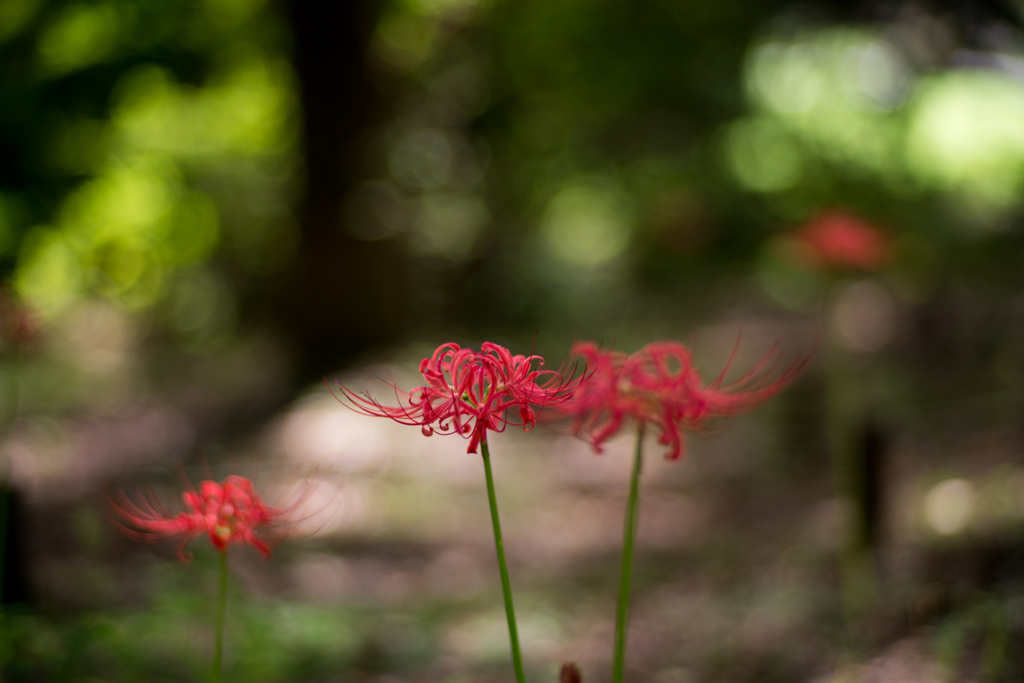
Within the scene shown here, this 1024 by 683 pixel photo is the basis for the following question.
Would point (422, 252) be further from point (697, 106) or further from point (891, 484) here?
point (891, 484)

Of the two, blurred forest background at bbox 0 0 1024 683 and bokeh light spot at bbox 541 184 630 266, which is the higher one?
bokeh light spot at bbox 541 184 630 266

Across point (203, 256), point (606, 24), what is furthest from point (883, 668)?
point (203, 256)

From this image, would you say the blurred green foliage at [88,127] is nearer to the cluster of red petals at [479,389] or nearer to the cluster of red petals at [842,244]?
the cluster of red petals at [479,389]

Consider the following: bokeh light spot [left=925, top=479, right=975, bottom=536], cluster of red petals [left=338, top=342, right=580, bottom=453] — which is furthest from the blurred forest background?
cluster of red petals [left=338, top=342, right=580, bottom=453]

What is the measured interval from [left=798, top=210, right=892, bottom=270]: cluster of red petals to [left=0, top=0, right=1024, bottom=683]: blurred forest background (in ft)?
0.08

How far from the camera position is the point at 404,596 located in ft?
11.0

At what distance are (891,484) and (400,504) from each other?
2854 mm

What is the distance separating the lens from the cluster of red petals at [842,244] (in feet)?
9.48

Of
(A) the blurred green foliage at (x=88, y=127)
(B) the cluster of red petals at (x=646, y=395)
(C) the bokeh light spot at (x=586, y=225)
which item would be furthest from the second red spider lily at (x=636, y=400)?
(C) the bokeh light spot at (x=586, y=225)

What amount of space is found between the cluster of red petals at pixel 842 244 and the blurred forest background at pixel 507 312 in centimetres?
2

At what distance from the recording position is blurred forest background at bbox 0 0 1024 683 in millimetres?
2449

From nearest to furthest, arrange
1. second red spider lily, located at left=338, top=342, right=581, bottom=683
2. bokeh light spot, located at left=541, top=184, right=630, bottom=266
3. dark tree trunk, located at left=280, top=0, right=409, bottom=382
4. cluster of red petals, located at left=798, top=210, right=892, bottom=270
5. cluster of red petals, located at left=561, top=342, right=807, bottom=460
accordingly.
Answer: second red spider lily, located at left=338, top=342, right=581, bottom=683, cluster of red petals, located at left=561, top=342, right=807, bottom=460, cluster of red petals, located at left=798, top=210, right=892, bottom=270, dark tree trunk, located at left=280, top=0, right=409, bottom=382, bokeh light spot, located at left=541, top=184, right=630, bottom=266

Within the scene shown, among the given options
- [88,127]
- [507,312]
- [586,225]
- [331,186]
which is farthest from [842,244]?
[586,225]

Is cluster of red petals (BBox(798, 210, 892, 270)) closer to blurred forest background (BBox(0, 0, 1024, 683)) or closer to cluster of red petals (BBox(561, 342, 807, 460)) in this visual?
blurred forest background (BBox(0, 0, 1024, 683))
